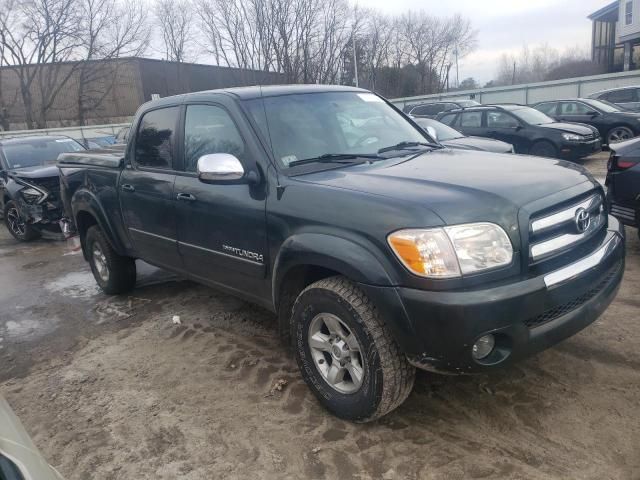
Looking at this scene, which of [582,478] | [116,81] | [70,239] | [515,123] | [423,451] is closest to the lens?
[582,478]

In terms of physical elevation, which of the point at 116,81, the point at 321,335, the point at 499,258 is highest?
the point at 116,81

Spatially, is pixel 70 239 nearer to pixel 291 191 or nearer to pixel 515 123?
pixel 291 191

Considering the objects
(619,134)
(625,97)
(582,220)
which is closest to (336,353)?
(582,220)

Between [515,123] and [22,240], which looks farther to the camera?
[515,123]

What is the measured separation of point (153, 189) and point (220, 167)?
1.34m

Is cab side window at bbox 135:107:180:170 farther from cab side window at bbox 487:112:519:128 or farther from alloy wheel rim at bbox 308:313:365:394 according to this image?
cab side window at bbox 487:112:519:128

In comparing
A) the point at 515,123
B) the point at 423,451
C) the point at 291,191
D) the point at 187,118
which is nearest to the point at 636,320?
the point at 423,451

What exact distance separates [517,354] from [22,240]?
939 cm

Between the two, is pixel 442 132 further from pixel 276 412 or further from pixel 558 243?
pixel 276 412

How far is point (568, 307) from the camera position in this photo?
265 cm

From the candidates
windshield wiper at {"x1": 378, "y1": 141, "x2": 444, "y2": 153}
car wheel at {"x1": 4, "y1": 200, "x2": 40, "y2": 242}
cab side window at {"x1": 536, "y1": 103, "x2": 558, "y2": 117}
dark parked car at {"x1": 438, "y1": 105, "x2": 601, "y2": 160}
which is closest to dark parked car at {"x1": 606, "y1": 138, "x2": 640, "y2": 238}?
windshield wiper at {"x1": 378, "y1": 141, "x2": 444, "y2": 153}

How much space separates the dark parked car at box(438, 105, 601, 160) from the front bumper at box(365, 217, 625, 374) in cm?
1009

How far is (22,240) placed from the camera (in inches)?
371

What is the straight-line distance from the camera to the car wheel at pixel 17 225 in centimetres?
913
